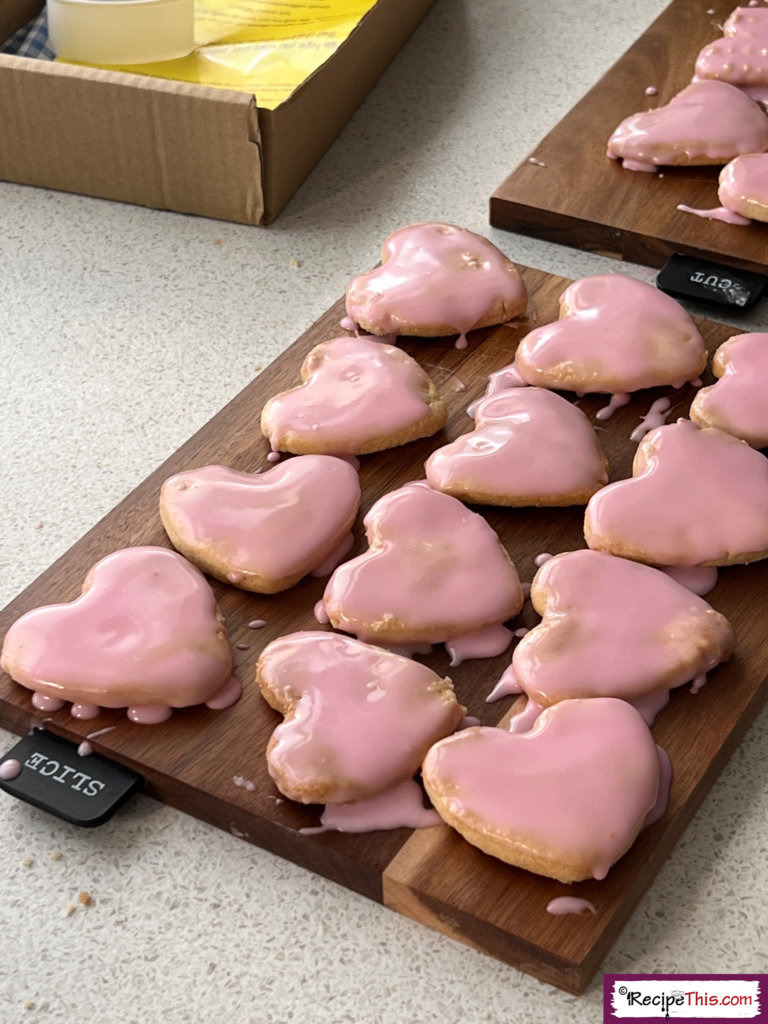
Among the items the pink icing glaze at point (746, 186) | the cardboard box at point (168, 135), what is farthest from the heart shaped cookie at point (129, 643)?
the pink icing glaze at point (746, 186)

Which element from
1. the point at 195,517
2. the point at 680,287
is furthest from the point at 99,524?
the point at 680,287

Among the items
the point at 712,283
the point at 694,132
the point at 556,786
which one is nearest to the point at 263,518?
the point at 556,786

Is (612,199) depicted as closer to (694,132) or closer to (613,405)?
(694,132)

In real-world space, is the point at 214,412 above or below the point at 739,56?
below

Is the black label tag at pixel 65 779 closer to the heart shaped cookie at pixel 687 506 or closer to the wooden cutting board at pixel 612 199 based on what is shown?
the heart shaped cookie at pixel 687 506

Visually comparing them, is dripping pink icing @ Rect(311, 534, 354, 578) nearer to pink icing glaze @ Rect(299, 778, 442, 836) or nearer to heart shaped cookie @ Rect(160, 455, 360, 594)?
heart shaped cookie @ Rect(160, 455, 360, 594)

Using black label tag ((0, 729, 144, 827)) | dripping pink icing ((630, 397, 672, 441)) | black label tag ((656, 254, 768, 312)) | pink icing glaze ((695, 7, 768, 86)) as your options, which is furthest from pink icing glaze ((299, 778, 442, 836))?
pink icing glaze ((695, 7, 768, 86))
